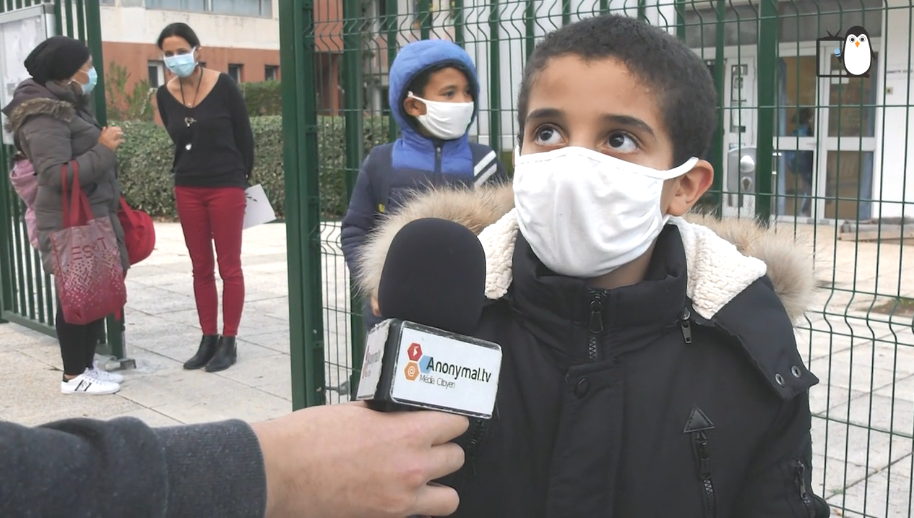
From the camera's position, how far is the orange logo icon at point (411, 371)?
1149 mm

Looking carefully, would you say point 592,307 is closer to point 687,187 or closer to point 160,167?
point 687,187

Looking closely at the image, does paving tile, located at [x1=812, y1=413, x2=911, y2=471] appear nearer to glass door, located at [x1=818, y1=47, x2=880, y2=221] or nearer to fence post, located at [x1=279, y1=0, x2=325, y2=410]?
glass door, located at [x1=818, y1=47, x2=880, y2=221]

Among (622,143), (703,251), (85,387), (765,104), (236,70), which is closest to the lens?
(622,143)

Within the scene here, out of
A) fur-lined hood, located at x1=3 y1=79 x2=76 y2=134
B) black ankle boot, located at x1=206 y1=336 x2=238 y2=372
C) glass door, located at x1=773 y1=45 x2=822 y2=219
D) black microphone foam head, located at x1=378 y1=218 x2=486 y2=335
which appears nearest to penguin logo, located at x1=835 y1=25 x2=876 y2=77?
glass door, located at x1=773 y1=45 x2=822 y2=219

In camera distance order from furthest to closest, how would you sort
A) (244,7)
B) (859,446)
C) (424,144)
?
(244,7)
(859,446)
(424,144)

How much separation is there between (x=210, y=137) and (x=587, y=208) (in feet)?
15.4

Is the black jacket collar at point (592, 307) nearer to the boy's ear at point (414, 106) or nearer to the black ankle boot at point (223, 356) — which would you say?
the boy's ear at point (414, 106)

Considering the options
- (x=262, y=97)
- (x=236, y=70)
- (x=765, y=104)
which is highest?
(x=236, y=70)

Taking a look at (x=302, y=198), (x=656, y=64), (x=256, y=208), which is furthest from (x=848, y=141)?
(x=256, y=208)

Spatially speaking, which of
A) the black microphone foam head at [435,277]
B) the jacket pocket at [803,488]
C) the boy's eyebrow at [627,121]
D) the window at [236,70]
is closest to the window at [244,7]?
the window at [236,70]

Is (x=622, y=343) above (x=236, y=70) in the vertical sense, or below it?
below

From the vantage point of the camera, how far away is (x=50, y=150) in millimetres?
5297

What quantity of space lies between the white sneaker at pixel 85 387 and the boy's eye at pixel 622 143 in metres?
4.96

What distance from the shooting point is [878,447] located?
483 cm
